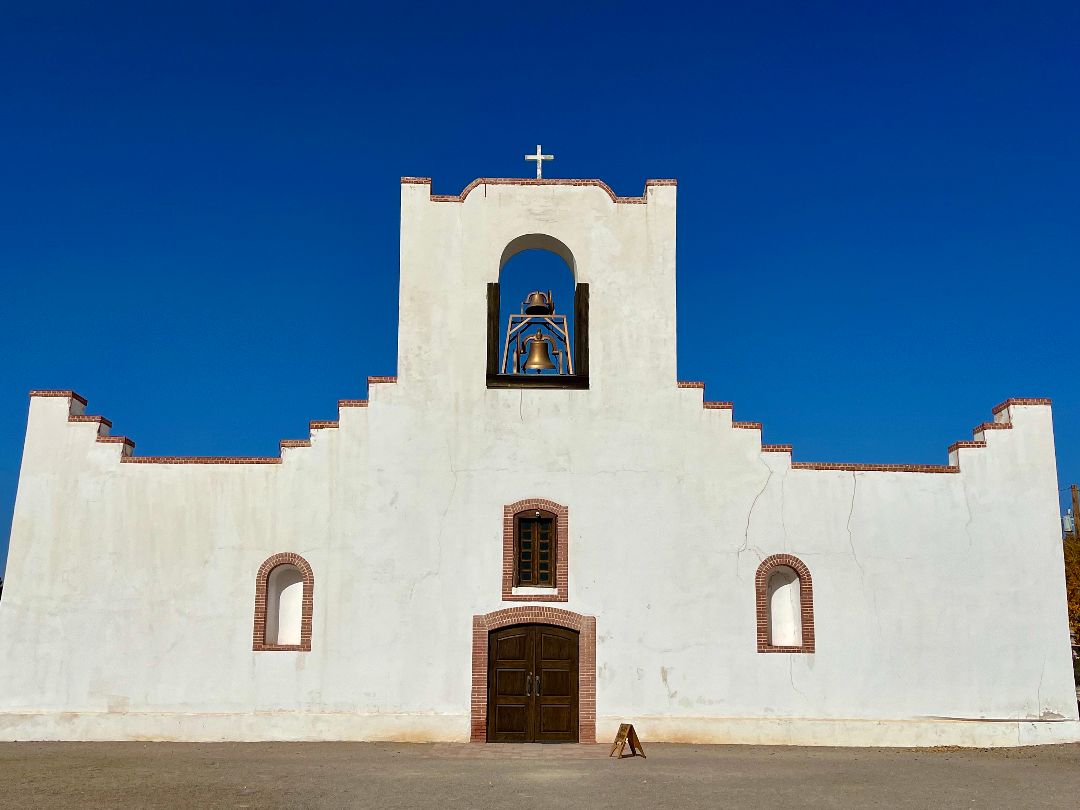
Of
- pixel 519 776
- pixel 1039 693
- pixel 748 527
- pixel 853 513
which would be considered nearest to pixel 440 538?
pixel 519 776

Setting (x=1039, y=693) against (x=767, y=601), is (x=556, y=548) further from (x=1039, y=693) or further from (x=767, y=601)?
(x=1039, y=693)

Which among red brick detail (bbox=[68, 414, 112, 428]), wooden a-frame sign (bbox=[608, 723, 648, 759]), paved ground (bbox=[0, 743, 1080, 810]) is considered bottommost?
paved ground (bbox=[0, 743, 1080, 810])

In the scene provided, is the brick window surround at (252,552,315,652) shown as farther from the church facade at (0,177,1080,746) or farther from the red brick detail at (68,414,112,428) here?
the red brick detail at (68,414,112,428)

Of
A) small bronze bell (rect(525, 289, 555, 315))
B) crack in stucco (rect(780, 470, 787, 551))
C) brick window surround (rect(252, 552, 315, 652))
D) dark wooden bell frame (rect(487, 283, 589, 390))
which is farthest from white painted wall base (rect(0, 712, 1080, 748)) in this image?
small bronze bell (rect(525, 289, 555, 315))

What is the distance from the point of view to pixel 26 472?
59.8 feet

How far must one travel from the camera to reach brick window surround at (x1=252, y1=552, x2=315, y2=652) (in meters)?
17.6

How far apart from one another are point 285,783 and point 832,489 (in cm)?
1075

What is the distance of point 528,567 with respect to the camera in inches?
712

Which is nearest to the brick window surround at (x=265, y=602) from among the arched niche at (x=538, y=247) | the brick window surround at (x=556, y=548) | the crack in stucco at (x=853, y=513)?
the brick window surround at (x=556, y=548)

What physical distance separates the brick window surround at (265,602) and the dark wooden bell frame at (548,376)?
475 cm

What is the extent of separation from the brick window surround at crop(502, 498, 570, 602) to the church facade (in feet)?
0.17

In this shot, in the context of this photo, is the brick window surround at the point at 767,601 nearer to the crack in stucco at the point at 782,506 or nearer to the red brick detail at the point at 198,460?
the crack in stucco at the point at 782,506

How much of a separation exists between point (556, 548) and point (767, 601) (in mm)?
4038

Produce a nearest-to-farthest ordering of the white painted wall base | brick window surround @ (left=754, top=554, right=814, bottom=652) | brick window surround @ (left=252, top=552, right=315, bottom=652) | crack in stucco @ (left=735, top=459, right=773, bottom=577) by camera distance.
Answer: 1. the white painted wall base
2. brick window surround @ (left=252, top=552, right=315, bottom=652)
3. brick window surround @ (left=754, top=554, right=814, bottom=652)
4. crack in stucco @ (left=735, top=459, right=773, bottom=577)
